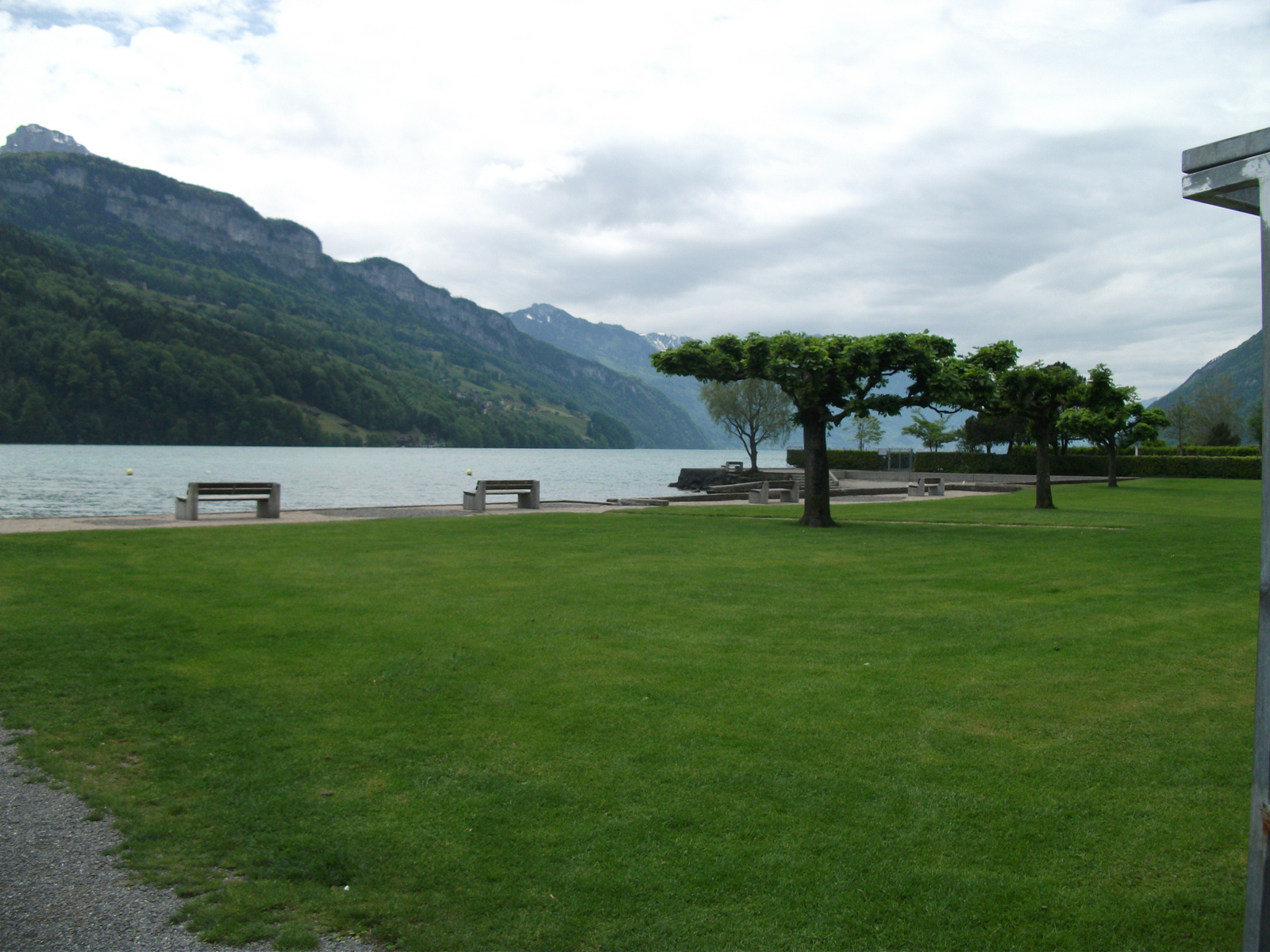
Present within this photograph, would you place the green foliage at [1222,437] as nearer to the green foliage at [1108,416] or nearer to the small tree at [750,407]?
the green foliage at [1108,416]

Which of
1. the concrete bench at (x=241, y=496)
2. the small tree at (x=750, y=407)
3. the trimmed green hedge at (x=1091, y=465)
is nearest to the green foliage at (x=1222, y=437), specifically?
the trimmed green hedge at (x=1091, y=465)

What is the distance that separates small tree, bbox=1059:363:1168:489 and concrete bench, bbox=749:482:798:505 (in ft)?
36.6

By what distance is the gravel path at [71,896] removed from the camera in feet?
10.4

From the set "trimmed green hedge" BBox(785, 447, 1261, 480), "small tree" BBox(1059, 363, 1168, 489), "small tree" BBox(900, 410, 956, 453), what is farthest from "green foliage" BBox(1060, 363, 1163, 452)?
"small tree" BBox(900, 410, 956, 453)

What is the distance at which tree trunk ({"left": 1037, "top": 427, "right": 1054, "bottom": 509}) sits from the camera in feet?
90.8

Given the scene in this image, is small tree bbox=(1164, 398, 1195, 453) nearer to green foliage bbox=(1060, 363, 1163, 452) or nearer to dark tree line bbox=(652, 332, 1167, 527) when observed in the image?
green foliage bbox=(1060, 363, 1163, 452)

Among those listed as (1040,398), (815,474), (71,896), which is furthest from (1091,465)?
(71,896)

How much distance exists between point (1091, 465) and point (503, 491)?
167 feet

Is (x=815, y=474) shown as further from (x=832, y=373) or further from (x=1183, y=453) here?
(x=1183, y=453)

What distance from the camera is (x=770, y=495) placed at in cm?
3456

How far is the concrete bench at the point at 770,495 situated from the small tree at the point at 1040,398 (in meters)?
8.87

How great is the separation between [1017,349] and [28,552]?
1004 inches

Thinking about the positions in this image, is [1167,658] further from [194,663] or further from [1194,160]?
[194,663]

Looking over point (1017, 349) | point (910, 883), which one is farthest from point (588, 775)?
point (1017, 349)
